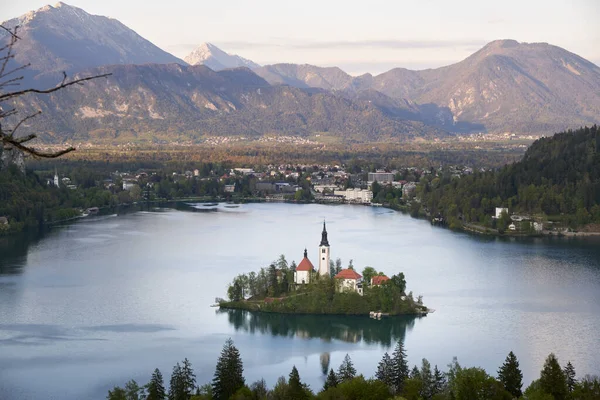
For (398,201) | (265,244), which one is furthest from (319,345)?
(398,201)

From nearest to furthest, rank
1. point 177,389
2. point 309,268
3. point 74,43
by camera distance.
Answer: point 177,389 < point 309,268 < point 74,43

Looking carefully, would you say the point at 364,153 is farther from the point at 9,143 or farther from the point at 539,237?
the point at 9,143

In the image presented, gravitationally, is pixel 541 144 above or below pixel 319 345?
above

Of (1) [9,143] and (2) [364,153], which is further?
(2) [364,153]

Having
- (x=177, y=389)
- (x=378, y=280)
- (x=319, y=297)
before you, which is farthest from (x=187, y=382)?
(x=378, y=280)

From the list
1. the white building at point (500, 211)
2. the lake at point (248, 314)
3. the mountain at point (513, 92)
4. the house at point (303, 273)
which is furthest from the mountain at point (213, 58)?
the house at point (303, 273)

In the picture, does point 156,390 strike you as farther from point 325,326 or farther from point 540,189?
point 540,189

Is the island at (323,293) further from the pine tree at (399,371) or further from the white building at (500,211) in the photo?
the white building at (500,211)

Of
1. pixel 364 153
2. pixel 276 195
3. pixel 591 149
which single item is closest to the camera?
pixel 591 149
